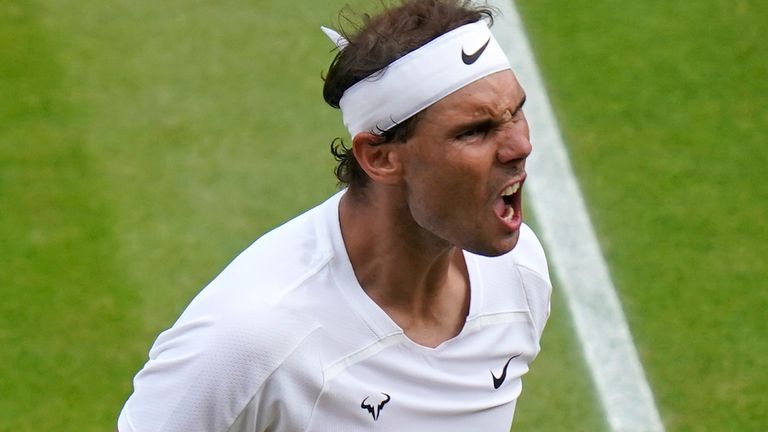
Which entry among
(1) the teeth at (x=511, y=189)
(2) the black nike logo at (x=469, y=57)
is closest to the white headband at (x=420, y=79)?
(2) the black nike logo at (x=469, y=57)

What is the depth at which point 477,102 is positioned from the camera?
3.03 meters

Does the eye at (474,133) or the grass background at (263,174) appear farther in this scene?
the grass background at (263,174)

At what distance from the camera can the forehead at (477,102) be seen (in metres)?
3.02

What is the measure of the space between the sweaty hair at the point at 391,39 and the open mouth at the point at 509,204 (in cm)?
25

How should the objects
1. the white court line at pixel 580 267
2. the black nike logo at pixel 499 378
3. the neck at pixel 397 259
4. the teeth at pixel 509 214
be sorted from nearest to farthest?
the teeth at pixel 509 214
the neck at pixel 397 259
the black nike logo at pixel 499 378
the white court line at pixel 580 267

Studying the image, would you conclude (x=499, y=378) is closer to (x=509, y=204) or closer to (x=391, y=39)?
(x=509, y=204)

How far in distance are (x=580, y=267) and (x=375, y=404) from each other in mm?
2956

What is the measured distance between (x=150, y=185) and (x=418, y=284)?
10.4ft

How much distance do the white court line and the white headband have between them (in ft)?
8.57

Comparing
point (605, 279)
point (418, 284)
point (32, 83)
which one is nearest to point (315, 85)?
point (32, 83)

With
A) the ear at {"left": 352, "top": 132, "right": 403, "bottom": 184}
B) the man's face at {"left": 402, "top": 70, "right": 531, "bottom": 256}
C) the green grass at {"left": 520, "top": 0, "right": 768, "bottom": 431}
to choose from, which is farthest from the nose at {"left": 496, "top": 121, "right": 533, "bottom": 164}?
the green grass at {"left": 520, "top": 0, "right": 768, "bottom": 431}

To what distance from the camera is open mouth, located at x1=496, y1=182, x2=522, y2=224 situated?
3.06 m

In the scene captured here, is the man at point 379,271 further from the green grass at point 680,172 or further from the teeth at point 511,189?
the green grass at point 680,172

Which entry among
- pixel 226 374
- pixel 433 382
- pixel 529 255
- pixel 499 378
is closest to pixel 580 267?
pixel 529 255
